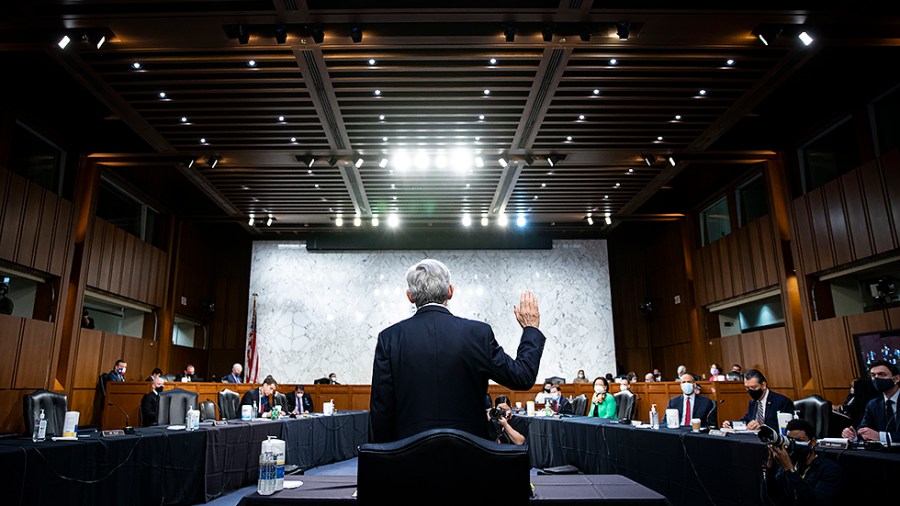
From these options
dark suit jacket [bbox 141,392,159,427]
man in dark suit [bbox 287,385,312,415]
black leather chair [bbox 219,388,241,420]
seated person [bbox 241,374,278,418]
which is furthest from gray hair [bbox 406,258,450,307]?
man in dark suit [bbox 287,385,312,415]

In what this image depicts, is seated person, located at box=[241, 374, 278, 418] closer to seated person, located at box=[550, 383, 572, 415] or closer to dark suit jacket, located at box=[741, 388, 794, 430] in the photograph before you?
seated person, located at box=[550, 383, 572, 415]

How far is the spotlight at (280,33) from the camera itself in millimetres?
6441

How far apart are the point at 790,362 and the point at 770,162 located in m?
3.66

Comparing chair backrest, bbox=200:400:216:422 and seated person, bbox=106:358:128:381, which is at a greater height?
seated person, bbox=106:358:128:381

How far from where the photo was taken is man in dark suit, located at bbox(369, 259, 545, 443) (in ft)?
5.71

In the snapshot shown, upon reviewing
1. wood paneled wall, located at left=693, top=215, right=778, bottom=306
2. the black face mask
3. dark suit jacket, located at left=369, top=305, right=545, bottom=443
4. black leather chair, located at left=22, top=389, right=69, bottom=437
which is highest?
wood paneled wall, located at left=693, top=215, right=778, bottom=306

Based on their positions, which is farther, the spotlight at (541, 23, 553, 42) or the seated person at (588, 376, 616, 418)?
the seated person at (588, 376, 616, 418)

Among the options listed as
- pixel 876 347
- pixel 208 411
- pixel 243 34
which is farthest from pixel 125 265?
pixel 876 347

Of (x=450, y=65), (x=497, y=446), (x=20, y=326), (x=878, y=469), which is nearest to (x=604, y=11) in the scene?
(x=450, y=65)

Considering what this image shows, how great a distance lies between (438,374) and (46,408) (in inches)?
212

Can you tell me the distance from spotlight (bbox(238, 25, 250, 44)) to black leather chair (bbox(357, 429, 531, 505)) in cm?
637

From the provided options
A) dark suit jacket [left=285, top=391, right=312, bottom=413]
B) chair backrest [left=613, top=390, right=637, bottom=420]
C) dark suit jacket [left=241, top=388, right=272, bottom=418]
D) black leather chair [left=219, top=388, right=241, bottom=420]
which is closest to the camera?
chair backrest [left=613, top=390, right=637, bottom=420]

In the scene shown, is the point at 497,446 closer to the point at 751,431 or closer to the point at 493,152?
the point at 751,431

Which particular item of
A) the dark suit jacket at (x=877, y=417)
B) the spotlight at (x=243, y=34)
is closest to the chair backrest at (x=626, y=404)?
the dark suit jacket at (x=877, y=417)
